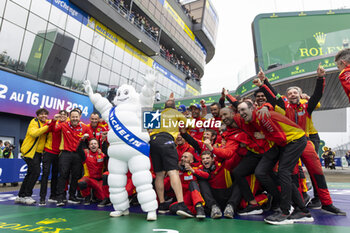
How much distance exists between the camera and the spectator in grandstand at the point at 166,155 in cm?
332

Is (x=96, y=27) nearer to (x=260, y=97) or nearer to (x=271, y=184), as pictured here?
(x=260, y=97)

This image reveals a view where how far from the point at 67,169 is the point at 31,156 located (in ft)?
2.52

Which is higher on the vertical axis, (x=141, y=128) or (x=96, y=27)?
→ (x=96, y=27)

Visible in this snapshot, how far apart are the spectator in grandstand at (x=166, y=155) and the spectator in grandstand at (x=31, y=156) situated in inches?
97.4

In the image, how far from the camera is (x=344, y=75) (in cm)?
260

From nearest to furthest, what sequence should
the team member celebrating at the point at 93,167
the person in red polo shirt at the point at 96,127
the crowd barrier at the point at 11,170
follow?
the team member celebrating at the point at 93,167 → the person in red polo shirt at the point at 96,127 → the crowd barrier at the point at 11,170

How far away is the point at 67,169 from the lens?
15.1 feet

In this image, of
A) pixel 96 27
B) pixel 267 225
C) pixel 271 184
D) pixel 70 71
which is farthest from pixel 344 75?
pixel 96 27

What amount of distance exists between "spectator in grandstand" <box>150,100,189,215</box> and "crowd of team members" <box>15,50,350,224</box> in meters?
0.01

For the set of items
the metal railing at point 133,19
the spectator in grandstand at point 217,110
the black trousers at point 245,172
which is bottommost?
the black trousers at point 245,172

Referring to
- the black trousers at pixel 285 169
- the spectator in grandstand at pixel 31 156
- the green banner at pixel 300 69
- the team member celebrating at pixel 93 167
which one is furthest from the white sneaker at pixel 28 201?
the green banner at pixel 300 69

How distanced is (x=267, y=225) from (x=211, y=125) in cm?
269

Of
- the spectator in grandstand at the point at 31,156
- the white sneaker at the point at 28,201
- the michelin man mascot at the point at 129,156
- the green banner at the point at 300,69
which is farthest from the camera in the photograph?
the green banner at the point at 300,69

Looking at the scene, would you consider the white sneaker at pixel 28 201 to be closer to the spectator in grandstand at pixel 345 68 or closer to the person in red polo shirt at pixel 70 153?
the person in red polo shirt at pixel 70 153
